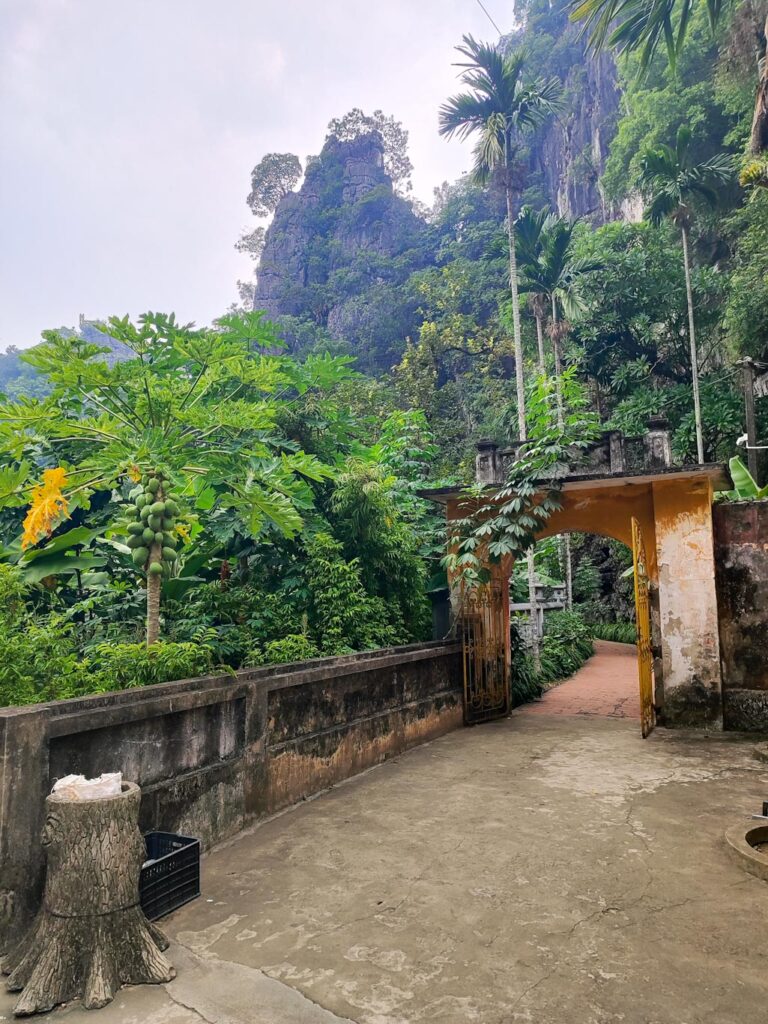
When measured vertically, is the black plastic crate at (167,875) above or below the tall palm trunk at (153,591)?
below

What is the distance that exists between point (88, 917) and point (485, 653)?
20.7ft

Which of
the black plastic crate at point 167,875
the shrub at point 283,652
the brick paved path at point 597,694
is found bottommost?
the brick paved path at point 597,694

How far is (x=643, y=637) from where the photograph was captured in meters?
6.95

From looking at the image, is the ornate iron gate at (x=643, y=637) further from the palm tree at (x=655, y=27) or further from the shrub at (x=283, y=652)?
the palm tree at (x=655, y=27)

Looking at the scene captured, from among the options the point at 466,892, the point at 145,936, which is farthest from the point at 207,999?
the point at 466,892

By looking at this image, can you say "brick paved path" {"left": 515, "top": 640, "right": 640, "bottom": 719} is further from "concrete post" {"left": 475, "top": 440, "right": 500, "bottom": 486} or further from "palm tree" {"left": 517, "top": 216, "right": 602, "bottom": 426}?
"palm tree" {"left": 517, "top": 216, "right": 602, "bottom": 426}

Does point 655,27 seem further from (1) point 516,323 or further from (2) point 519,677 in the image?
(2) point 519,677

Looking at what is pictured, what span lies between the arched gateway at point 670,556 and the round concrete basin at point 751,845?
3.06 m

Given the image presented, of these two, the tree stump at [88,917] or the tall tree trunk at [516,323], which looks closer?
the tree stump at [88,917]

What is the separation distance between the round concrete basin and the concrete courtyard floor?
2.4 inches

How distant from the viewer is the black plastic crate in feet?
9.71

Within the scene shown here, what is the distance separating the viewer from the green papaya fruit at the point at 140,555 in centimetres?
427

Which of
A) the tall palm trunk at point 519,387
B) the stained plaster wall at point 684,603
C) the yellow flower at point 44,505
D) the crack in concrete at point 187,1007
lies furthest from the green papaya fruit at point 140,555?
the tall palm trunk at point 519,387

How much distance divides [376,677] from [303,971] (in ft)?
11.3
